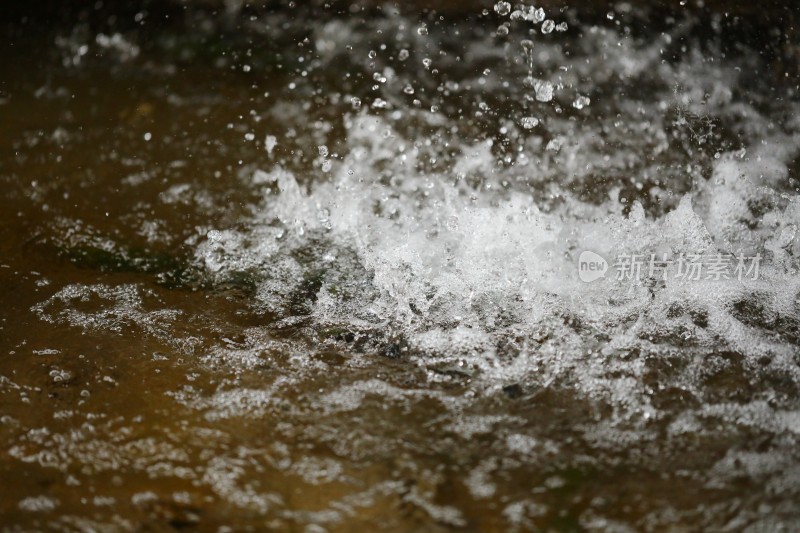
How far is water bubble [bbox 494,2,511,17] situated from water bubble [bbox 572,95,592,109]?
0.50 meters

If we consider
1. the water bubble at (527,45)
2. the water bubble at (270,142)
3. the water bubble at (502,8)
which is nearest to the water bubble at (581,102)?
the water bubble at (527,45)

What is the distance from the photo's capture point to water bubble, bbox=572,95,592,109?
9.55ft

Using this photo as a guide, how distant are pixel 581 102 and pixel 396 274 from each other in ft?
3.80

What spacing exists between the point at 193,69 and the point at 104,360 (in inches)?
64.0

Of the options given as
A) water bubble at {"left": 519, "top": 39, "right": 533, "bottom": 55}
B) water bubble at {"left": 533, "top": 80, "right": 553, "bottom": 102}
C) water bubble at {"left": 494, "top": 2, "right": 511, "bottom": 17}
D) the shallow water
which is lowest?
the shallow water

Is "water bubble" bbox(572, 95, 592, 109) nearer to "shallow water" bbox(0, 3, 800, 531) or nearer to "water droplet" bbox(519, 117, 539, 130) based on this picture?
"shallow water" bbox(0, 3, 800, 531)

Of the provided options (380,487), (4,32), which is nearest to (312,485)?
(380,487)

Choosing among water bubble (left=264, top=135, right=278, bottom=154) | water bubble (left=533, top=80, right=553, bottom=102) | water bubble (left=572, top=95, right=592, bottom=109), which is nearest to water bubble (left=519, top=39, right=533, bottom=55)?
water bubble (left=533, top=80, right=553, bottom=102)

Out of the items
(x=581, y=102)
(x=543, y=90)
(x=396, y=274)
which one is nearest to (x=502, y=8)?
(x=543, y=90)

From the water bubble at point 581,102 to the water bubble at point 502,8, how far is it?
0.50 metres

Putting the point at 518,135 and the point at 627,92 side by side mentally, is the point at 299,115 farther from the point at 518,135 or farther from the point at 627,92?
the point at 627,92

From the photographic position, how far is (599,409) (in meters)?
1.80

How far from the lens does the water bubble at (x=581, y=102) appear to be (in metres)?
2.91

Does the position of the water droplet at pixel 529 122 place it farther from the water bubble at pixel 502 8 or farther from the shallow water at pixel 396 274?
the water bubble at pixel 502 8
